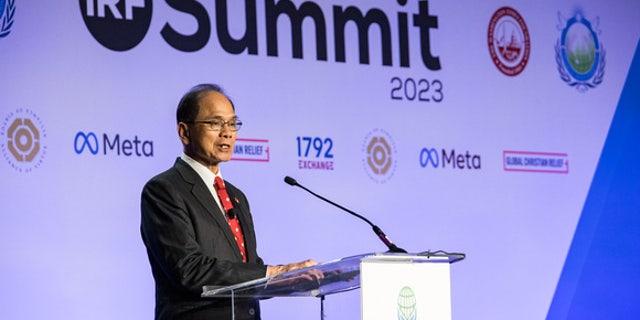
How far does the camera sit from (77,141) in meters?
5.56

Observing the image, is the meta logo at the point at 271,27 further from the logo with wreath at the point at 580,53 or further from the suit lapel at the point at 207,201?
the suit lapel at the point at 207,201

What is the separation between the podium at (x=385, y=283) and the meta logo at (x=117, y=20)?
2335mm

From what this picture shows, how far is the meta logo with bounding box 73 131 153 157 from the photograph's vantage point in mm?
5570

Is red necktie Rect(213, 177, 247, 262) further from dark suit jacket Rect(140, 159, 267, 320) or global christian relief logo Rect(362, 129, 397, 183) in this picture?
global christian relief logo Rect(362, 129, 397, 183)

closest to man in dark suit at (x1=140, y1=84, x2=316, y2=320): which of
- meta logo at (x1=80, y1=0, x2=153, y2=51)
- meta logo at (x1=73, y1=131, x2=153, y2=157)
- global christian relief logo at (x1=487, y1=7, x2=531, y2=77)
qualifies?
meta logo at (x1=73, y1=131, x2=153, y2=157)

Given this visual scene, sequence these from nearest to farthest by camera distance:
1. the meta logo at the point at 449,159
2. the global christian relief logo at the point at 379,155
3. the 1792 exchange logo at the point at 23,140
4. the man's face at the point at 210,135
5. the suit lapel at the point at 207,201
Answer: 1. the suit lapel at the point at 207,201
2. the man's face at the point at 210,135
3. the 1792 exchange logo at the point at 23,140
4. the global christian relief logo at the point at 379,155
5. the meta logo at the point at 449,159

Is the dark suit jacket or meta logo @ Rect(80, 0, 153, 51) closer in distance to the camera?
the dark suit jacket

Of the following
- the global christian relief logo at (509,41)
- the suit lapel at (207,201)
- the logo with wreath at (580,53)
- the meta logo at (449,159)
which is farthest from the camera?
the logo with wreath at (580,53)

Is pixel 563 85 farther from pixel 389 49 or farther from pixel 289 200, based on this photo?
pixel 289 200

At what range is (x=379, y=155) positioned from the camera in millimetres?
6469

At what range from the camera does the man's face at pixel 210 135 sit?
14.4 ft

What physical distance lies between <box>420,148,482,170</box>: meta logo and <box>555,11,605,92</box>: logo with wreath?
92 centimetres

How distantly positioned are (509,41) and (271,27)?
5.49ft

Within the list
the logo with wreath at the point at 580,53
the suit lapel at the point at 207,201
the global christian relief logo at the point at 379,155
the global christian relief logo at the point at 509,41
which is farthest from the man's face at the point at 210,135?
the logo with wreath at the point at 580,53
